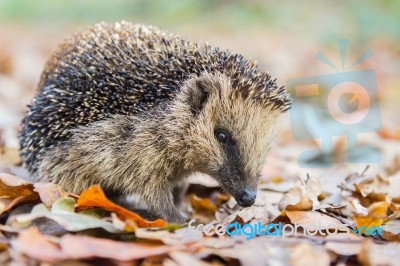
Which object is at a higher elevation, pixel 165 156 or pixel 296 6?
pixel 296 6

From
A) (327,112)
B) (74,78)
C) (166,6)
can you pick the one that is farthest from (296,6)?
(74,78)

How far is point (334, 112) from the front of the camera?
9.05 m

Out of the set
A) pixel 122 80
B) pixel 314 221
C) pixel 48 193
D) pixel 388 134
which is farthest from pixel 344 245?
pixel 388 134

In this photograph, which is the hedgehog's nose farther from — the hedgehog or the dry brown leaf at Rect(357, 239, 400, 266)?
the dry brown leaf at Rect(357, 239, 400, 266)

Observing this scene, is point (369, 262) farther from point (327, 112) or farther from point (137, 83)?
point (327, 112)

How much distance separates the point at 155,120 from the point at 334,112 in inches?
201

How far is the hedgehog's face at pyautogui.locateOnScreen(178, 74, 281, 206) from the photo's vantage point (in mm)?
4438

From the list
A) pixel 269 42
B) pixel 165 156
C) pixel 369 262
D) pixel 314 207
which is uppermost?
pixel 269 42

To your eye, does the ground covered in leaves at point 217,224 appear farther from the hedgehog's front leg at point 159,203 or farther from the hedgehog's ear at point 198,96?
the hedgehog's ear at point 198,96

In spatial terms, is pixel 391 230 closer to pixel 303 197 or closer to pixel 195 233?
pixel 303 197

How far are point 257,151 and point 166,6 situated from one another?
16.6m

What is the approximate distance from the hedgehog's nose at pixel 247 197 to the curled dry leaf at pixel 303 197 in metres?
0.24

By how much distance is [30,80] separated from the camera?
9938 mm

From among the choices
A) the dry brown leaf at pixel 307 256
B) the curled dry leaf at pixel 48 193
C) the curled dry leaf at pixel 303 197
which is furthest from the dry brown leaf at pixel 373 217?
the curled dry leaf at pixel 48 193
